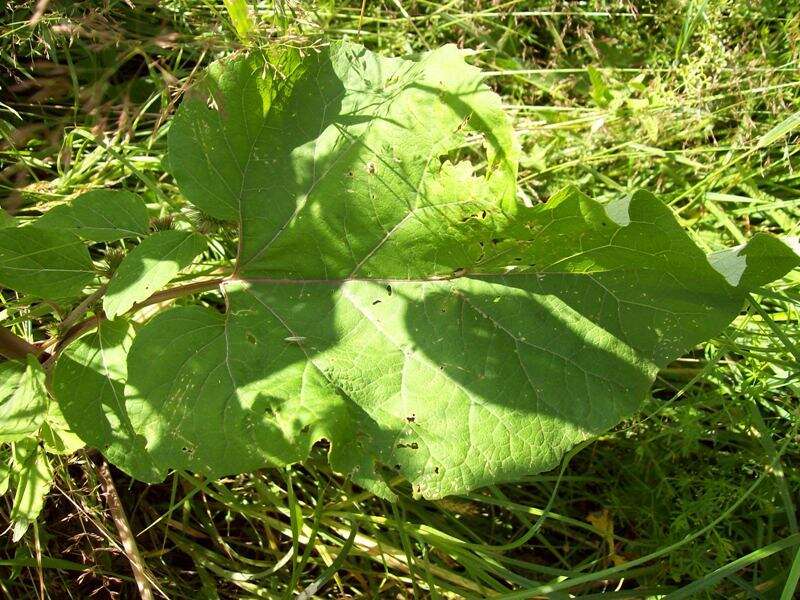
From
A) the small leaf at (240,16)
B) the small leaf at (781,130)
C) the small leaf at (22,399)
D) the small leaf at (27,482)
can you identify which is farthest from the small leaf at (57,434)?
the small leaf at (781,130)

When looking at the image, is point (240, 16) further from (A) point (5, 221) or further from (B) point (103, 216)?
(A) point (5, 221)

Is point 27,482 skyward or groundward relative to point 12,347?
groundward

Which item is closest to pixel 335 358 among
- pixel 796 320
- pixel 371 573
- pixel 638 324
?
pixel 638 324

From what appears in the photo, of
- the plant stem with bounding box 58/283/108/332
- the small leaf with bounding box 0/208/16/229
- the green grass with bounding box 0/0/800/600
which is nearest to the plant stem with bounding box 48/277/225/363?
the plant stem with bounding box 58/283/108/332

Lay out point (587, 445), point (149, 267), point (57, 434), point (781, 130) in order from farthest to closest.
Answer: point (781, 130) < point (587, 445) < point (57, 434) < point (149, 267)

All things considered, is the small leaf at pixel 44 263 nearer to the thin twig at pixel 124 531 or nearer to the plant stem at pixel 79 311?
the plant stem at pixel 79 311

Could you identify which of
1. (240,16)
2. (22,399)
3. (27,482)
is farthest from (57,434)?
(240,16)
